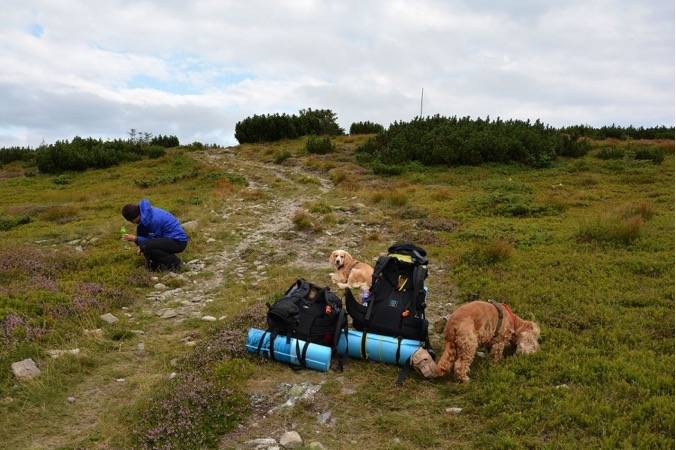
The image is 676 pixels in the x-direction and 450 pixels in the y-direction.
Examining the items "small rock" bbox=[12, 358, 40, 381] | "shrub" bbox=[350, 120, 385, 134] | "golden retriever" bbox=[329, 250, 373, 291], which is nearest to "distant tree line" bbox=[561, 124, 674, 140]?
"shrub" bbox=[350, 120, 385, 134]

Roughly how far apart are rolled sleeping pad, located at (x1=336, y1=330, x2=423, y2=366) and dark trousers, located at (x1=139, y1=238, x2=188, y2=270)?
5818 millimetres

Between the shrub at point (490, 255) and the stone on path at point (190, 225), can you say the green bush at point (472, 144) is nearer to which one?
the stone on path at point (190, 225)

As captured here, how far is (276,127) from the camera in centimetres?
3928

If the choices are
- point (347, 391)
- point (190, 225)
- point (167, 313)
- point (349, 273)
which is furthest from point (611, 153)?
point (347, 391)

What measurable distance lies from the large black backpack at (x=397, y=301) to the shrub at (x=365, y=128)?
3377 centimetres

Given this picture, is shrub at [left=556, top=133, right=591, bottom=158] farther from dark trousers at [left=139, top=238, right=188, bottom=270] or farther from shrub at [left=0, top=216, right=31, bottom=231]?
shrub at [left=0, top=216, right=31, bottom=231]

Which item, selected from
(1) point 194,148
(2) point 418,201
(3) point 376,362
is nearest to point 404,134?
(2) point 418,201

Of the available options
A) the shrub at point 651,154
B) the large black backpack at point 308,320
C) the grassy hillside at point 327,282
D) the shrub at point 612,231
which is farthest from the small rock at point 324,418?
the shrub at point 651,154

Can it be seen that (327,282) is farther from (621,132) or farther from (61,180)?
(621,132)

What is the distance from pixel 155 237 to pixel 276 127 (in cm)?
2923

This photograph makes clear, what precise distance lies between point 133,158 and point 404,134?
17.3 m

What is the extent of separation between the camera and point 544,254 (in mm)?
11070

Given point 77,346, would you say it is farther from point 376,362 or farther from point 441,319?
point 441,319

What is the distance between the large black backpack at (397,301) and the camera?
675 cm
